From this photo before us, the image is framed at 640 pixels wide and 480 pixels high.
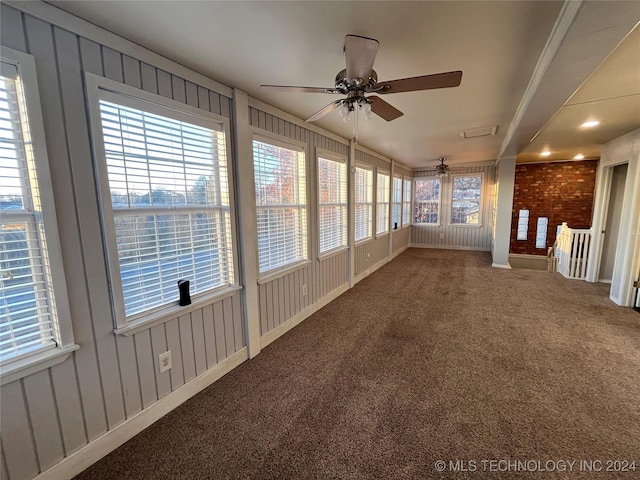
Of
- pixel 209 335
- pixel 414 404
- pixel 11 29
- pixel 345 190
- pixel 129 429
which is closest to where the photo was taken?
pixel 11 29

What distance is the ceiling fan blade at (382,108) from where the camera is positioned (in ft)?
6.21

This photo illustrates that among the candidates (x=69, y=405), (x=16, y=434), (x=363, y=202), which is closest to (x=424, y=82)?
(x=69, y=405)

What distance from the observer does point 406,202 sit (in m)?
7.86

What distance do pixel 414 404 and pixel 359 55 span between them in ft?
7.50

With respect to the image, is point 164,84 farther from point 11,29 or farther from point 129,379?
point 129,379

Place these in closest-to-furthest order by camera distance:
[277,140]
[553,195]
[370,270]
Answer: [277,140], [370,270], [553,195]

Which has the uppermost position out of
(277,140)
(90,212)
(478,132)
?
(478,132)

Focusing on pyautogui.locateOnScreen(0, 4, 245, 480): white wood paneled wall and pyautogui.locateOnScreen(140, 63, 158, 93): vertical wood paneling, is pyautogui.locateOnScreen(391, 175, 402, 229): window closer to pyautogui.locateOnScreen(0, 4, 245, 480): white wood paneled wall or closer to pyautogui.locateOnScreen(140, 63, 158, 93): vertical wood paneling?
pyautogui.locateOnScreen(140, 63, 158, 93): vertical wood paneling

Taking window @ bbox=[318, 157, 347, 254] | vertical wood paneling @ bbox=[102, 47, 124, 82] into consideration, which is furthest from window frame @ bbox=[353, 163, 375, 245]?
vertical wood paneling @ bbox=[102, 47, 124, 82]

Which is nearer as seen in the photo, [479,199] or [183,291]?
[183,291]

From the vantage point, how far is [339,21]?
4.88ft

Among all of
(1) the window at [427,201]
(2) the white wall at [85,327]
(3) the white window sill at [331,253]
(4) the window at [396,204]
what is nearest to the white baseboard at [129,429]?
(2) the white wall at [85,327]

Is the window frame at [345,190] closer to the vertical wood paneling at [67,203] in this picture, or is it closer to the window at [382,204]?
the window at [382,204]

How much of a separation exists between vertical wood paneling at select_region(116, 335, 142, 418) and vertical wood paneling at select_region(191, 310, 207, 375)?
419mm
